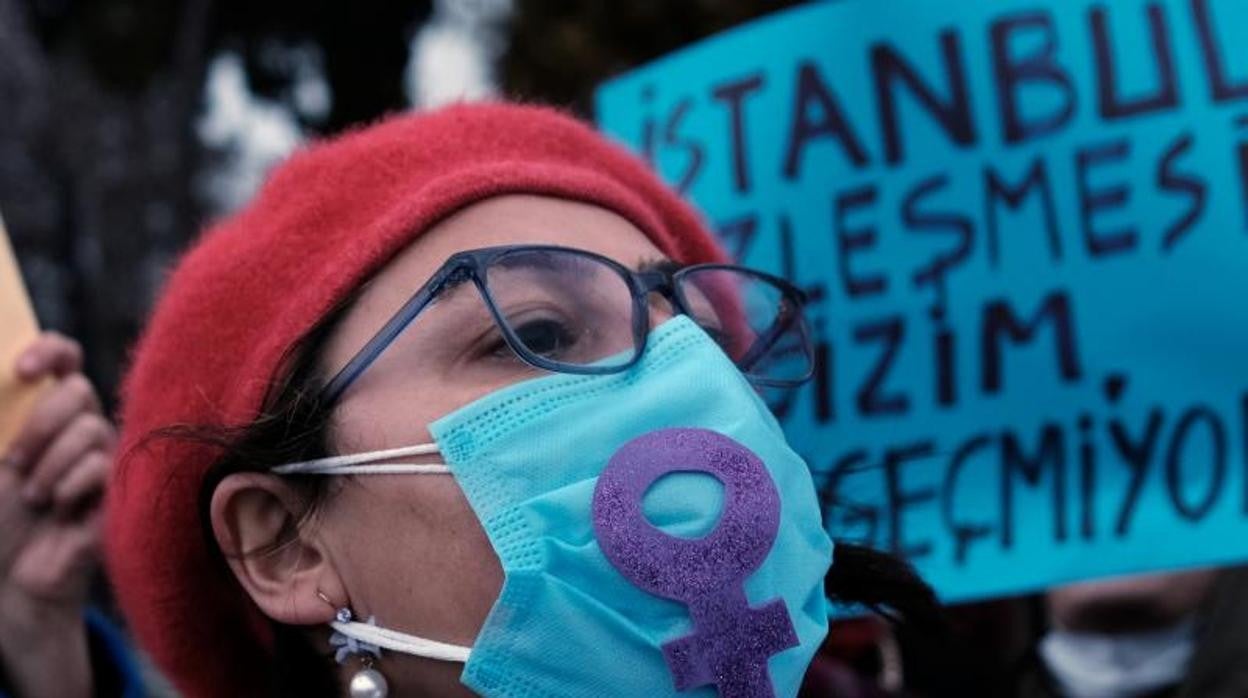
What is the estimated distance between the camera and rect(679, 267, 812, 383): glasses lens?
5.98ft

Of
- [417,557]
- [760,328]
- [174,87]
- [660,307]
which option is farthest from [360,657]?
[174,87]

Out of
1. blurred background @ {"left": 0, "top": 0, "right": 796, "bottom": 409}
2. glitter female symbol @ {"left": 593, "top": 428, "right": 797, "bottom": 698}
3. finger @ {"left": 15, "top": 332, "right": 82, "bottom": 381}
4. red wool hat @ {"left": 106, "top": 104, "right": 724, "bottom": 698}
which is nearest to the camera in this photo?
glitter female symbol @ {"left": 593, "top": 428, "right": 797, "bottom": 698}

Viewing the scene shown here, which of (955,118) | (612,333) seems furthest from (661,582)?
(955,118)

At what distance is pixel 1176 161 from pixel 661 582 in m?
1.22

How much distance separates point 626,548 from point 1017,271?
107 centimetres

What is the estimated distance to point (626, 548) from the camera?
1407mm

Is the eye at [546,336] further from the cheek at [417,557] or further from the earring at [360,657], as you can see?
the earring at [360,657]

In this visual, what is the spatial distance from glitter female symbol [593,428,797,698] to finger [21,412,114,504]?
1.01 m

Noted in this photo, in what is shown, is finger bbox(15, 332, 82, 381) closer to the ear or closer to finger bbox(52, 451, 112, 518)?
finger bbox(52, 451, 112, 518)

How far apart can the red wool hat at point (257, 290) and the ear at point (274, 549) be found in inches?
2.7

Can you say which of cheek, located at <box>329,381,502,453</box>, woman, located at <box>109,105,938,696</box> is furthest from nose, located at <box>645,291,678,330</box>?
cheek, located at <box>329,381,502,453</box>

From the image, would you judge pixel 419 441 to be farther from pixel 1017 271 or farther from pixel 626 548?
pixel 1017 271

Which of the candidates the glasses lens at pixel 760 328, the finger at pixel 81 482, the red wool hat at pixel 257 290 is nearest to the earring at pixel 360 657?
the red wool hat at pixel 257 290

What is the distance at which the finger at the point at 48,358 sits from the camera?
6.64 ft
